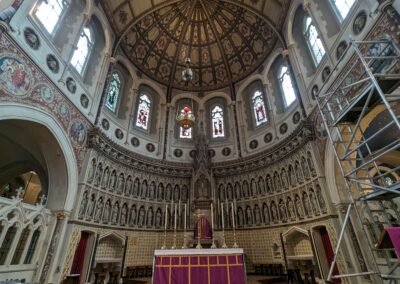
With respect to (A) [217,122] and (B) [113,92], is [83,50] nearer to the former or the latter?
(B) [113,92]

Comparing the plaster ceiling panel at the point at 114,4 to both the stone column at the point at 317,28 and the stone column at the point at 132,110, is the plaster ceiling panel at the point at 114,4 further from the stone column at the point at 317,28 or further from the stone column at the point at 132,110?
the stone column at the point at 317,28

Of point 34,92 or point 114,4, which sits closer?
point 34,92

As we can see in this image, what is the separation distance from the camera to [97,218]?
43.2 ft

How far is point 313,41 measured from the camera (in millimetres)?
13844

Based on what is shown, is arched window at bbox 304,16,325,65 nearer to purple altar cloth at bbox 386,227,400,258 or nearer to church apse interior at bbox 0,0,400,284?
church apse interior at bbox 0,0,400,284

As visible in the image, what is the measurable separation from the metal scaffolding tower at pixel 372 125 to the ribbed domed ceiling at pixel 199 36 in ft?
35.5

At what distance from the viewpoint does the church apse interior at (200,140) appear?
8.42 metres

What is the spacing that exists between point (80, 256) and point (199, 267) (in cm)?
759

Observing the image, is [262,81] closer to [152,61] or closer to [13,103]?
Result: [152,61]

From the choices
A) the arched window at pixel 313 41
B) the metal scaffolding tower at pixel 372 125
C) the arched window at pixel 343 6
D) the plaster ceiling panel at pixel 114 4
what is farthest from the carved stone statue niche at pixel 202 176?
the arched window at pixel 343 6

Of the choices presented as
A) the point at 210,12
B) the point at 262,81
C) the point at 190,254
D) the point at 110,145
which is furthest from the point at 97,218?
the point at 210,12

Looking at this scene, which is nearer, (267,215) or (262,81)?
(267,215)

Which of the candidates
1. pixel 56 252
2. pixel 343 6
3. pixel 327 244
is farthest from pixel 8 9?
pixel 327 244

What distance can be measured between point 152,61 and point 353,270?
21.9 meters
